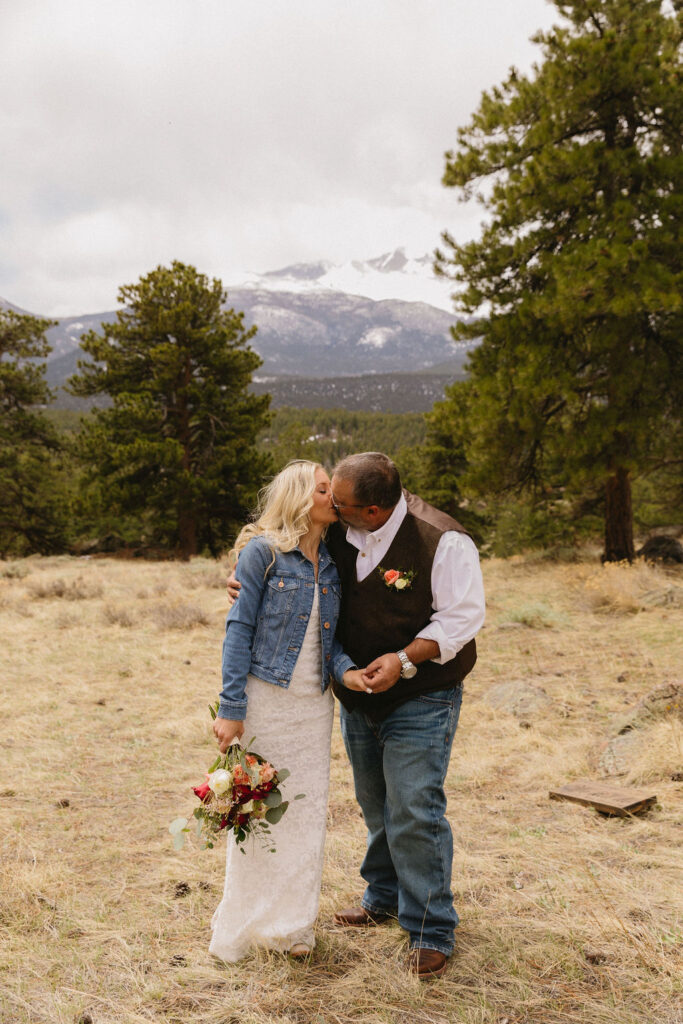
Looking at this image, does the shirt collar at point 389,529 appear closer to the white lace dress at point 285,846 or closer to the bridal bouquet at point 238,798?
the white lace dress at point 285,846

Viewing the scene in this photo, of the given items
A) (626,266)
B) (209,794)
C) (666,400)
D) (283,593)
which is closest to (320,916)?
(209,794)

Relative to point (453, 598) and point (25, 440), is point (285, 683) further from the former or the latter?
point (25, 440)

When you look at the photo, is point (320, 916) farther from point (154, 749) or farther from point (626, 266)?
point (626, 266)

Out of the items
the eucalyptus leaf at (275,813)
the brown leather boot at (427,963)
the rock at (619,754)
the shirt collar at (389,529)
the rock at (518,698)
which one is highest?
the shirt collar at (389,529)

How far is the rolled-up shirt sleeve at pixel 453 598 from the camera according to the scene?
8.63ft

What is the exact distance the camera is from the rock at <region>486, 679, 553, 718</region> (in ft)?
20.4

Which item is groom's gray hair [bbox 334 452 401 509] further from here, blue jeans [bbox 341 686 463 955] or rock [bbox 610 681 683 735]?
rock [bbox 610 681 683 735]

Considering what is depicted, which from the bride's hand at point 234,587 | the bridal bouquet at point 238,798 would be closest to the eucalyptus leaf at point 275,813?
the bridal bouquet at point 238,798

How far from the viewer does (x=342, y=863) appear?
385cm

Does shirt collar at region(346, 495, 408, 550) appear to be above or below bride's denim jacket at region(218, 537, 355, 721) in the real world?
above

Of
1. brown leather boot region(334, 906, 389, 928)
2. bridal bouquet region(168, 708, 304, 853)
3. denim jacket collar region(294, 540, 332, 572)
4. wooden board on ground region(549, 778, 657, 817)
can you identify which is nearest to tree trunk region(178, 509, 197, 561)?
wooden board on ground region(549, 778, 657, 817)

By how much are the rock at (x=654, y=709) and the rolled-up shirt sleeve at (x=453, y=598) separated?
340 cm

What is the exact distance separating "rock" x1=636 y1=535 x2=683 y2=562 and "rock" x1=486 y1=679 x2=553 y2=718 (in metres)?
8.02

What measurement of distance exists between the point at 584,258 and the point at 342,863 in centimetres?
995
